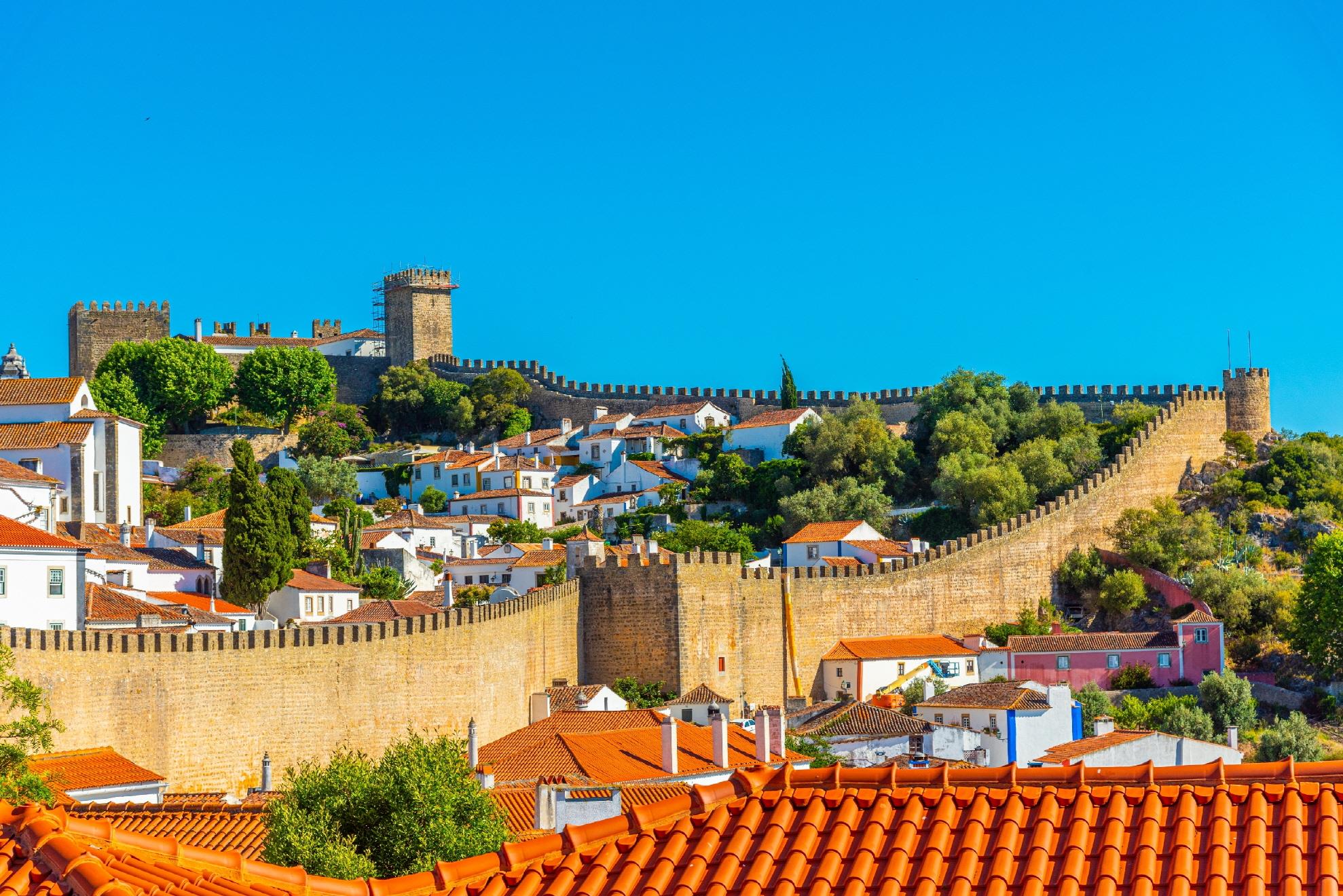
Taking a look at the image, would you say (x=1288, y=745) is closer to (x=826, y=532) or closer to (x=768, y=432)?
(x=826, y=532)

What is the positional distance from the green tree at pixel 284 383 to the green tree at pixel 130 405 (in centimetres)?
351

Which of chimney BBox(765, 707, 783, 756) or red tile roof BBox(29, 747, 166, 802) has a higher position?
red tile roof BBox(29, 747, 166, 802)

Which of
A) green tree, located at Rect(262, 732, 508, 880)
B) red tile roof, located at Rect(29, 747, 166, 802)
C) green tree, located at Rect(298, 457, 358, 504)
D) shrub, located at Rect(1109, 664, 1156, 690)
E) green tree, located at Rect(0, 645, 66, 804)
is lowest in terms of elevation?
shrub, located at Rect(1109, 664, 1156, 690)

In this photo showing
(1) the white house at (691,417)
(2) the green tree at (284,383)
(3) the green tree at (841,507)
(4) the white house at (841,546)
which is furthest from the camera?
(2) the green tree at (284,383)

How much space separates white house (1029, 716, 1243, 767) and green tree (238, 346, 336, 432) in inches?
1641

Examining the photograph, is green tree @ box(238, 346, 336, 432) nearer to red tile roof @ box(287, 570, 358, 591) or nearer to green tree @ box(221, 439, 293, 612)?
red tile roof @ box(287, 570, 358, 591)

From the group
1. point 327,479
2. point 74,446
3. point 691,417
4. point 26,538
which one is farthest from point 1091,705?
point 327,479

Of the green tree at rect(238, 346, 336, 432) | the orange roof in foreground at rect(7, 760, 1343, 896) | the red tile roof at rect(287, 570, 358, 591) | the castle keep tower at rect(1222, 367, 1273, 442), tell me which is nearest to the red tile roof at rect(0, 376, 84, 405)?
the red tile roof at rect(287, 570, 358, 591)

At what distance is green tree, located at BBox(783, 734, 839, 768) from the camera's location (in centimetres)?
3131

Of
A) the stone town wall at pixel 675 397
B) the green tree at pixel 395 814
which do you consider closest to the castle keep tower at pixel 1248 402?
the stone town wall at pixel 675 397

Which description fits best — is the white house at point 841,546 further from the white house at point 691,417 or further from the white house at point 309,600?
the white house at point 691,417

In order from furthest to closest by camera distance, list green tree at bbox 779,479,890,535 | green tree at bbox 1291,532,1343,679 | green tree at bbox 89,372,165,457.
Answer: green tree at bbox 89,372,165,457, green tree at bbox 779,479,890,535, green tree at bbox 1291,532,1343,679

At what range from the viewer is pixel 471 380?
71.3m

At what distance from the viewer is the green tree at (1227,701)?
38.5 meters
